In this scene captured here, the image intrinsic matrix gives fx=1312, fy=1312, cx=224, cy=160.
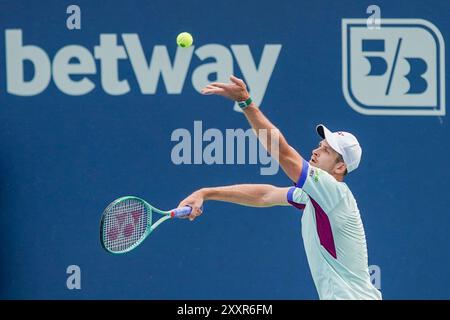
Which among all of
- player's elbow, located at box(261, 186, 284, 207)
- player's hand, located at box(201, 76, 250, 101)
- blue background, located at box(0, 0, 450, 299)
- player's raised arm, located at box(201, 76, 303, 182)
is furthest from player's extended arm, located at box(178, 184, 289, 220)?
blue background, located at box(0, 0, 450, 299)

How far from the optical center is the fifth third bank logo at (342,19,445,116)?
8844 millimetres

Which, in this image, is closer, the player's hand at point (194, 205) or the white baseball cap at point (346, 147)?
the player's hand at point (194, 205)

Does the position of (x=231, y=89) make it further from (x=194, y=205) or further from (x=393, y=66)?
(x=393, y=66)

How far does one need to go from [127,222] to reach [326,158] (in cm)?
120

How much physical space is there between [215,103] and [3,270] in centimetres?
184

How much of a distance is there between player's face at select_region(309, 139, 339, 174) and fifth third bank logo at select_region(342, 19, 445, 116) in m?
1.34

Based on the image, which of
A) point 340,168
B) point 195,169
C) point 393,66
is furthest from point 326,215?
point 393,66

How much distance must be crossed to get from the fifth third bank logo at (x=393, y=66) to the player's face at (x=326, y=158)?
1.34 meters

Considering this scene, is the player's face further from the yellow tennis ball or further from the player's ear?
the yellow tennis ball

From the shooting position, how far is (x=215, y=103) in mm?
8859

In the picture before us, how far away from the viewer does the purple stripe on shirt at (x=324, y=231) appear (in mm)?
7262

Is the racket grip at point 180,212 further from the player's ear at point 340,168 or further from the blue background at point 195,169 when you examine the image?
the blue background at point 195,169

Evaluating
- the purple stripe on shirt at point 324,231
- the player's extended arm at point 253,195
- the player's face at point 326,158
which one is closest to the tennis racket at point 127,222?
the player's extended arm at point 253,195
